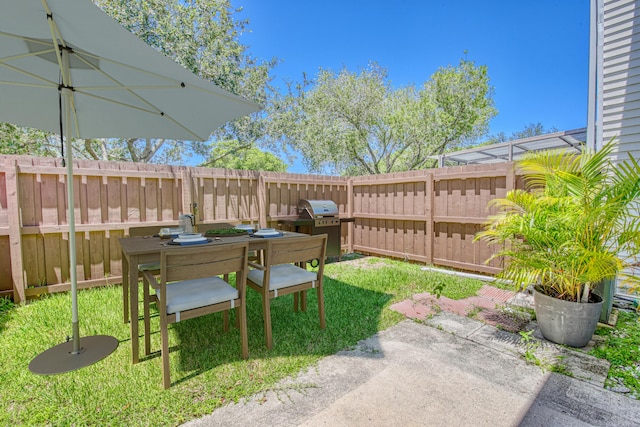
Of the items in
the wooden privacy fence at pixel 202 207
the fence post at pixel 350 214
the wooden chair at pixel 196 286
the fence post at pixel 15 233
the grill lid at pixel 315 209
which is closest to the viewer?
the wooden chair at pixel 196 286

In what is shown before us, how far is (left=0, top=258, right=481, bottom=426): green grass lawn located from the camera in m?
1.67

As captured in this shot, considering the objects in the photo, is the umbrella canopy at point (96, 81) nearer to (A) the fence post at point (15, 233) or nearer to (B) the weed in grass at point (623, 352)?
(A) the fence post at point (15, 233)

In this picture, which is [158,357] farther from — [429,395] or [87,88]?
[87,88]

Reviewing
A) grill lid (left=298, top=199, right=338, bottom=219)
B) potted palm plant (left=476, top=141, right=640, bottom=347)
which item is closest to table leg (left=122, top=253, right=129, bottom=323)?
grill lid (left=298, top=199, right=338, bottom=219)

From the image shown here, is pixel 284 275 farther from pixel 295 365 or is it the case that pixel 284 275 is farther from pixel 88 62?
pixel 88 62

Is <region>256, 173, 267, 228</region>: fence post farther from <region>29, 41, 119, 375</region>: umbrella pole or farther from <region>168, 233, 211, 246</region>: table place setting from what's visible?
A: <region>29, 41, 119, 375</region>: umbrella pole

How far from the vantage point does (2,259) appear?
3.38 meters

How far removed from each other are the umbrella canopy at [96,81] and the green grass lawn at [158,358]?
1.69 m

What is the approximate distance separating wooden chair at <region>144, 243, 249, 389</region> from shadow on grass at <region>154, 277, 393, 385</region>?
0.21 meters

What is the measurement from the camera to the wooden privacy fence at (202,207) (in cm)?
346

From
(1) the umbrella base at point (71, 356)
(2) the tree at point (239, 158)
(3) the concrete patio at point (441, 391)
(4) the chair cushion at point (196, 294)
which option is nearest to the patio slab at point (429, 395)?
(3) the concrete patio at point (441, 391)

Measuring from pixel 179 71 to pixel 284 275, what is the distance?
5.81ft

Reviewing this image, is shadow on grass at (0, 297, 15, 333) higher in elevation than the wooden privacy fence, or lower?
lower

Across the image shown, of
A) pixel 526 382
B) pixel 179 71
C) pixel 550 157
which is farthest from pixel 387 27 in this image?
pixel 526 382
